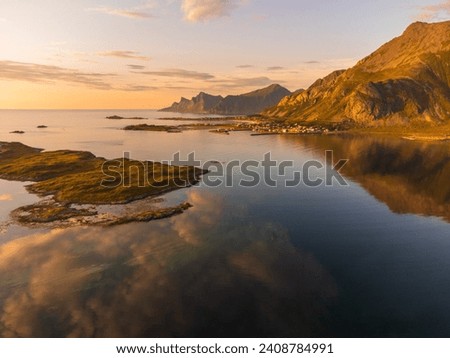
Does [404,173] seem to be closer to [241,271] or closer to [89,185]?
[241,271]

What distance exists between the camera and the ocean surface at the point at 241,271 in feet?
127

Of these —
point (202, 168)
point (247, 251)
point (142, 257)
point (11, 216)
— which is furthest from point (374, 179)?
point (11, 216)

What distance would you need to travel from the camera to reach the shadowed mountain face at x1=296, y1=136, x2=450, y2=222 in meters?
86.8

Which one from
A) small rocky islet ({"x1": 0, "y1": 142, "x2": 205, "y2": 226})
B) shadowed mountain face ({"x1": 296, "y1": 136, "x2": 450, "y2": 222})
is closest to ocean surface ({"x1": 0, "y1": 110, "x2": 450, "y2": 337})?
shadowed mountain face ({"x1": 296, "y1": 136, "x2": 450, "y2": 222})

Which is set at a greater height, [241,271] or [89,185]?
[241,271]

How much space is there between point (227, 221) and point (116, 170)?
195 feet

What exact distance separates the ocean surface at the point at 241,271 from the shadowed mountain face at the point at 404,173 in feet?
5.38

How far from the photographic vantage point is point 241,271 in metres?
50.4

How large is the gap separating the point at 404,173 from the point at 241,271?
96437mm

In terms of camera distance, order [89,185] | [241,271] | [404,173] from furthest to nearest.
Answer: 1. [404,173]
2. [89,185]
3. [241,271]

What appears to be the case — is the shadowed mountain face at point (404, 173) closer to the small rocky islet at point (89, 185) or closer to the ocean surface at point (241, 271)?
the ocean surface at point (241, 271)

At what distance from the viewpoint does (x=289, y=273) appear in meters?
50.0

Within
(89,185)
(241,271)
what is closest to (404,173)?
(241,271)
